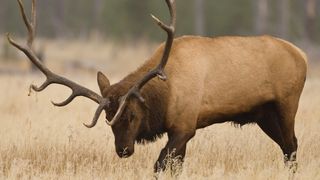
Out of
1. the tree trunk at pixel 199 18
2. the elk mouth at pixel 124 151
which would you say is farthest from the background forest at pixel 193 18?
the elk mouth at pixel 124 151

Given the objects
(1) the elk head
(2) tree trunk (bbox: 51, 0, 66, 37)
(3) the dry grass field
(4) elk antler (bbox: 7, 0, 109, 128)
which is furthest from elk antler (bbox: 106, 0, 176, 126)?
(2) tree trunk (bbox: 51, 0, 66, 37)

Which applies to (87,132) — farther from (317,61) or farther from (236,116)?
(317,61)

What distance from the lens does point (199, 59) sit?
24.6 feet

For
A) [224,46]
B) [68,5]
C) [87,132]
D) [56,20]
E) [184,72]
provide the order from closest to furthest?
[184,72], [224,46], [87,132], [56,20], [68,5]

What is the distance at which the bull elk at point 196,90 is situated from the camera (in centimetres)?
683

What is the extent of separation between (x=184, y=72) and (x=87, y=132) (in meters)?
2.80

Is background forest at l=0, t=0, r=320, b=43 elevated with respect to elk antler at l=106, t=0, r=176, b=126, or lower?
lower

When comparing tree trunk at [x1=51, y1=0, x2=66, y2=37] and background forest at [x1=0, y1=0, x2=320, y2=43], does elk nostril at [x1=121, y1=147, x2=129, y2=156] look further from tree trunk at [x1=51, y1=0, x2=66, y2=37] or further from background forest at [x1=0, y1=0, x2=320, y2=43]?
tree trunk at [x1=51, y1=0, x2=66, y2=37]

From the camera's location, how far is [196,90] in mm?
7320

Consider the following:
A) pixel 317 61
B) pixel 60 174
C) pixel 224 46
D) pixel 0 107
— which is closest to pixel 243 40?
pixel 224 46

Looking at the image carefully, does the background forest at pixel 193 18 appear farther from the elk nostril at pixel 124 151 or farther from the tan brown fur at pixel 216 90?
the elk nostril at pixel 124 151

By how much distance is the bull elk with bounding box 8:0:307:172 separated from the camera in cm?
683

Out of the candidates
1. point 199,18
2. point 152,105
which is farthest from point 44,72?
point 199,18

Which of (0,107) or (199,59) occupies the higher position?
(199,59)
